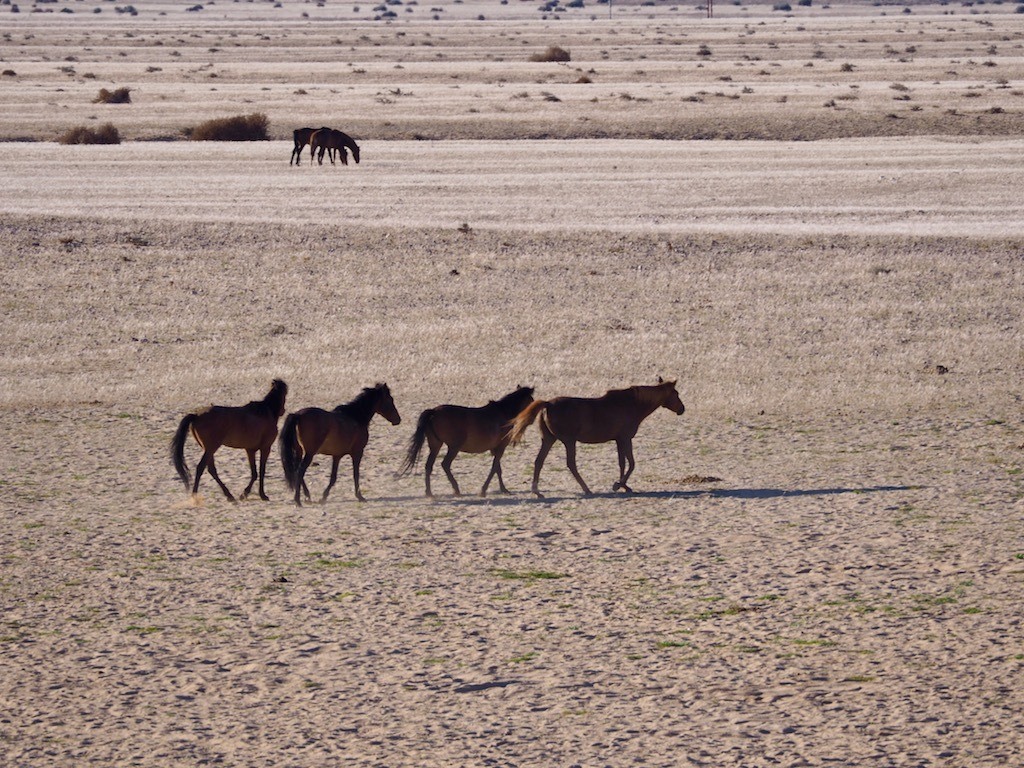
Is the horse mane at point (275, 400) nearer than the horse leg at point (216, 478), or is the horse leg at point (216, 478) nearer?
the horse leg at point (216, 478)

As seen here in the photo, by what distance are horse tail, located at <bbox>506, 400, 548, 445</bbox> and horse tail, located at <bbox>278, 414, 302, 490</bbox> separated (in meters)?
1.80

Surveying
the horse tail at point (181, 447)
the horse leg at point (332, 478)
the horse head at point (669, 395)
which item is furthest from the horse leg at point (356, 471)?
the horse head at point (669, 395)

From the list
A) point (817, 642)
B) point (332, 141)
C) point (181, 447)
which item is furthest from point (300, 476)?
point (332, 141)

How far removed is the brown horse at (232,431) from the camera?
12.3m

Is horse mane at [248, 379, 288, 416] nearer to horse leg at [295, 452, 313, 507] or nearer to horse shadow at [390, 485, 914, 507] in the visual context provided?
horse leg at [295, 452, 313, 507]

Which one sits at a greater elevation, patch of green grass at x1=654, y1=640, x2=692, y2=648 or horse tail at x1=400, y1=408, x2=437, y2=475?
horse tail at x1=400, y1=408, x2=437, y2=475

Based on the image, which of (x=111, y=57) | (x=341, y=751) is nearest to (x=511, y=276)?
(x=341, y=751)

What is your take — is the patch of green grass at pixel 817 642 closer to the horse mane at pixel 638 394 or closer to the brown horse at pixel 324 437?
the horse mane at pixel 638 394

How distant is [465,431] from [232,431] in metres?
1.94

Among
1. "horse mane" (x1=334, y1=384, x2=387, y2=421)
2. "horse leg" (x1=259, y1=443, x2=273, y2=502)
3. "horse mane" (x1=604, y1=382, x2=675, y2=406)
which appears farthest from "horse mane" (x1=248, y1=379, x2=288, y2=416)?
"horse mane" (x1=604, y1=382, x2=675, y2=406)

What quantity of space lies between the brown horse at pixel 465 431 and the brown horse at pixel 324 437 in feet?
1.56

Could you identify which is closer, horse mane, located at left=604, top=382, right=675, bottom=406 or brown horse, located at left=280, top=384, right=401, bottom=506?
brown horse, located at left=280, top=384, right=401, bottom=506

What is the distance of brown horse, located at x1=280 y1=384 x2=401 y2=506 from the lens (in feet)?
40.1

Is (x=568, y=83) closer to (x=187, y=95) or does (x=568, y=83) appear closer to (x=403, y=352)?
(x=187, y=95)
